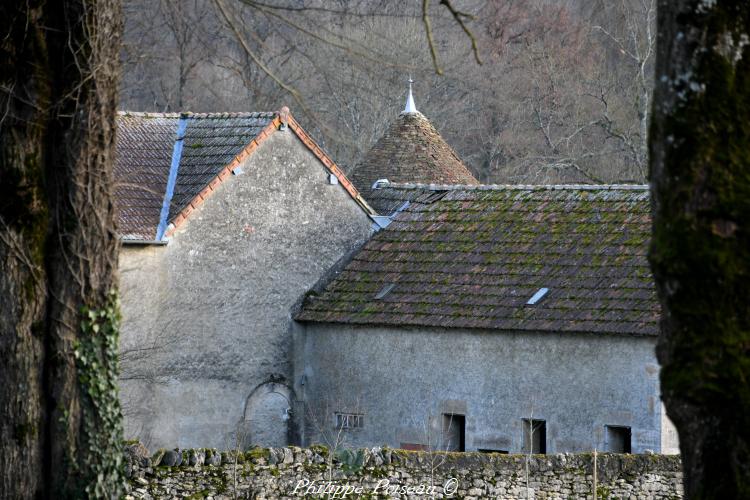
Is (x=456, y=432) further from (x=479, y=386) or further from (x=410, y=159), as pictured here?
(x=410, y=159)

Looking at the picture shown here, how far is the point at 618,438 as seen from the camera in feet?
61.2

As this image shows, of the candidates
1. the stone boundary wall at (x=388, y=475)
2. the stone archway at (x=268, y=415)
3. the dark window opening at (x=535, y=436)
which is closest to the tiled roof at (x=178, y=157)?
the stone archway at (x=268, y=415)

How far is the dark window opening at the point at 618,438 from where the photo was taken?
61.1 feet

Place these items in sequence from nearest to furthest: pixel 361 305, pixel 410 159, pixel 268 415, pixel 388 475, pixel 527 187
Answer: pixel 388 475 → pixel 361 305 → pixel 268 415 → pixel 527 187 → pixel 410 159

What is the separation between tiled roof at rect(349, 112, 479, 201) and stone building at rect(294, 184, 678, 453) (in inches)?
133

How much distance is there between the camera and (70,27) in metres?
8.46

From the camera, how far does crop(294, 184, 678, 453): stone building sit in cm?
1858

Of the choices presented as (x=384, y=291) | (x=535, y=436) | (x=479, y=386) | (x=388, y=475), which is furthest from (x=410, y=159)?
(x=388, y=475)

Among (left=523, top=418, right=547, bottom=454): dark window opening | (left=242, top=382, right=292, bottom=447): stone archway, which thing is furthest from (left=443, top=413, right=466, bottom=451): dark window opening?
(left=242, top=382, right=292, bottom=447): stone archway

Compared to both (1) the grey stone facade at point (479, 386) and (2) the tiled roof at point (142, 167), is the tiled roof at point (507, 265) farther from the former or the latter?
(2) the tiled roof at point (142, 167)

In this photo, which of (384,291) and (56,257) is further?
(384,291)

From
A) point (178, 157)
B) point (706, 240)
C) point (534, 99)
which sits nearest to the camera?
point (706, 240)

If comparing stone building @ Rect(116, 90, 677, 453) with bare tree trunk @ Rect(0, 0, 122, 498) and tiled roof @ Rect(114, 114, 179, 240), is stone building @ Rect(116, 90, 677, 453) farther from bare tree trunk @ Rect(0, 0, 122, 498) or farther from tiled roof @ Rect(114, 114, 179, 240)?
bare tree trunk @ Rect(0, 0, 122, 498)

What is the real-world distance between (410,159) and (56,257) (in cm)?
1843
